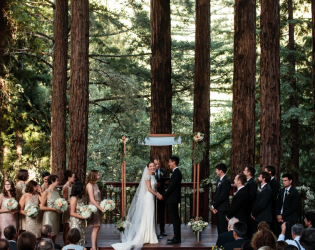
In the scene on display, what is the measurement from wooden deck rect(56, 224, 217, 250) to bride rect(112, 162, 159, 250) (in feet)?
0.68

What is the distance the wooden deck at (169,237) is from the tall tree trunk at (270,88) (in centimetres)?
269

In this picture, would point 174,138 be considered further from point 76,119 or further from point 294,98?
point 294,98

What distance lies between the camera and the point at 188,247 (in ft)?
26.3

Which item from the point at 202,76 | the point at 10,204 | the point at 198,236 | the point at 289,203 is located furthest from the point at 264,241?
the point at 202,76

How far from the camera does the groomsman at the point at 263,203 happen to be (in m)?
7.52

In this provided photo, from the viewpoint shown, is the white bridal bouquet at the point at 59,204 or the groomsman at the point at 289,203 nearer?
the white bridal bouquet at the point at 59,204

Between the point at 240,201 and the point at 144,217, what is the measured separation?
79.2 inches

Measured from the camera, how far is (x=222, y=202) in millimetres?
7957

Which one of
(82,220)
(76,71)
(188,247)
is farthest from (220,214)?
(76,71)

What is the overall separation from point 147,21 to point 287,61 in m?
6.41

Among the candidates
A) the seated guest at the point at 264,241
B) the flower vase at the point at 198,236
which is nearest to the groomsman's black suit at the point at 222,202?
the flower vase at the point at 198,236

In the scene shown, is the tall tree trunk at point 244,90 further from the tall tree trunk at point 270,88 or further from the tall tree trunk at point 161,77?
the tall tree trunk at point 161,77

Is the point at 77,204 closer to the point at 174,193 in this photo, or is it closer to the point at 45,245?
the point at 174,193

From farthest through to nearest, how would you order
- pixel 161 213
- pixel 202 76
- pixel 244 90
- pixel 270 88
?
pixel 202 76 < pixel 270 88 < pixel 244 90 < pixel 161 213
